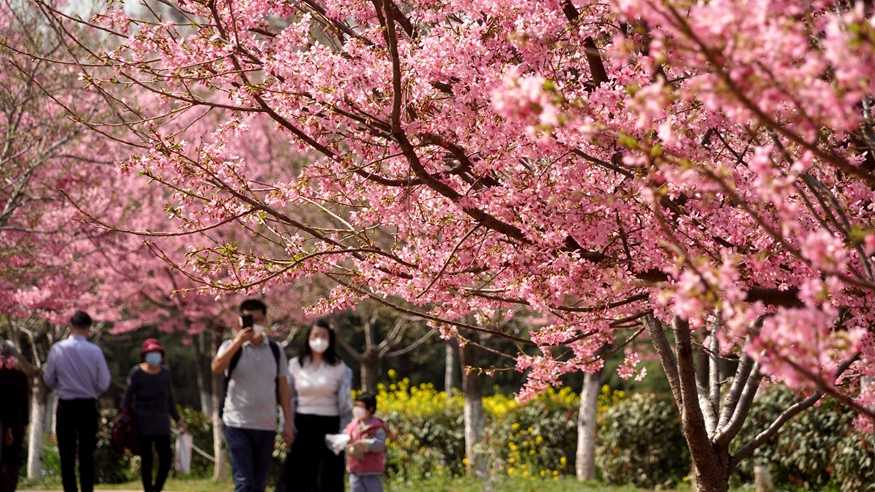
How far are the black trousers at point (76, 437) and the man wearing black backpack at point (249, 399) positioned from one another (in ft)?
6.99

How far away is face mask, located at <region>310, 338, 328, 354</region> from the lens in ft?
32.7

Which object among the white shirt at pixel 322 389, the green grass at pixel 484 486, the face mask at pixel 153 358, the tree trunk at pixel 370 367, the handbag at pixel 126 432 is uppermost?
the tree trunk at pixel 370 367

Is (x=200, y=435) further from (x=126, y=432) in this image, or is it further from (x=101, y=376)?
(x=101, y=376)

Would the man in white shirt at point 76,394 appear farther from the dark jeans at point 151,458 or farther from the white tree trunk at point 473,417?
the white tree trunk at point 473,417

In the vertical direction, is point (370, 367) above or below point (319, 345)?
above

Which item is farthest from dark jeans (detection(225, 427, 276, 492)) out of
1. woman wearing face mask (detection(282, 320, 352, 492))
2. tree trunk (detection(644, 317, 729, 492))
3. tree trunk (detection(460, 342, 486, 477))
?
tree trunk (detection(460, 342, 486, 477))

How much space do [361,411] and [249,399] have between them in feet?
5.32

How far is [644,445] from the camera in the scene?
624 inches

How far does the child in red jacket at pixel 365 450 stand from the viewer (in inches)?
389

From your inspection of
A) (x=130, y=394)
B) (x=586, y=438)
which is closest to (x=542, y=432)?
(x=586, y=438)

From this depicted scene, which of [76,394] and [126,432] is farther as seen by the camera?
[126,432]

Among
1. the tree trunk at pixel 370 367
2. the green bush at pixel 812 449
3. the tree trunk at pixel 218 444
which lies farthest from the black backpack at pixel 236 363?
the tree trunk at pixel 370 367

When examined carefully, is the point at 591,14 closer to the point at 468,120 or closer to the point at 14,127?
the point at 468,120

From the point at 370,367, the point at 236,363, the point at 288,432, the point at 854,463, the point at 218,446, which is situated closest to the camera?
the point at 236,363
